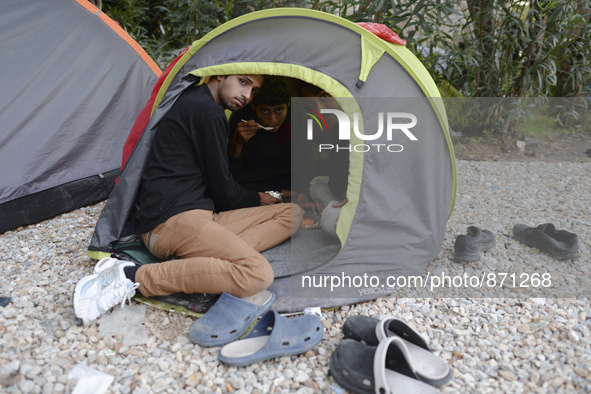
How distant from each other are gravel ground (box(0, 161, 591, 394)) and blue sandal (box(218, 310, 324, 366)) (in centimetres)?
4

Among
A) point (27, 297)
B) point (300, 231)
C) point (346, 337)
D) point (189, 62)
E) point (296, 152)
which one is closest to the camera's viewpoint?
point (346, 337)

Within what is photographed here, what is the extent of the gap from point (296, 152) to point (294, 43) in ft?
2.80

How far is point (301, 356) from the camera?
1.59 metres

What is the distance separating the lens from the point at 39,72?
274 centimetres

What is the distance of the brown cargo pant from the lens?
5.84 ft

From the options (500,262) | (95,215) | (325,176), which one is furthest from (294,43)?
(95,215)

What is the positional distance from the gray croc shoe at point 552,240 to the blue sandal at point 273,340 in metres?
1.37

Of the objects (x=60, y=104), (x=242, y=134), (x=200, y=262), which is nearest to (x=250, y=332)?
(x=200, y=262)

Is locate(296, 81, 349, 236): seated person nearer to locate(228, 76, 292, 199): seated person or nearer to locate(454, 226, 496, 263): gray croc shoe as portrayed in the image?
locate(228, 76, 292, 199): seated person

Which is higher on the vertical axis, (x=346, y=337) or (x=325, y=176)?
(x=325, y=176)

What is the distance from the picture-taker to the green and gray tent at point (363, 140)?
1.92 m

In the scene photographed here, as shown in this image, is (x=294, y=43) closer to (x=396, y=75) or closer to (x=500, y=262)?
(x=396, y=75)

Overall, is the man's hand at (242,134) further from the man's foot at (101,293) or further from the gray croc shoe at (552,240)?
the gray croc shoe at (552,240)

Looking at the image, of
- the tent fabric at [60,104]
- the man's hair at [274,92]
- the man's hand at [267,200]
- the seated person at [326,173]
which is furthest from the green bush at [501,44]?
the man's hand at [267,200]
